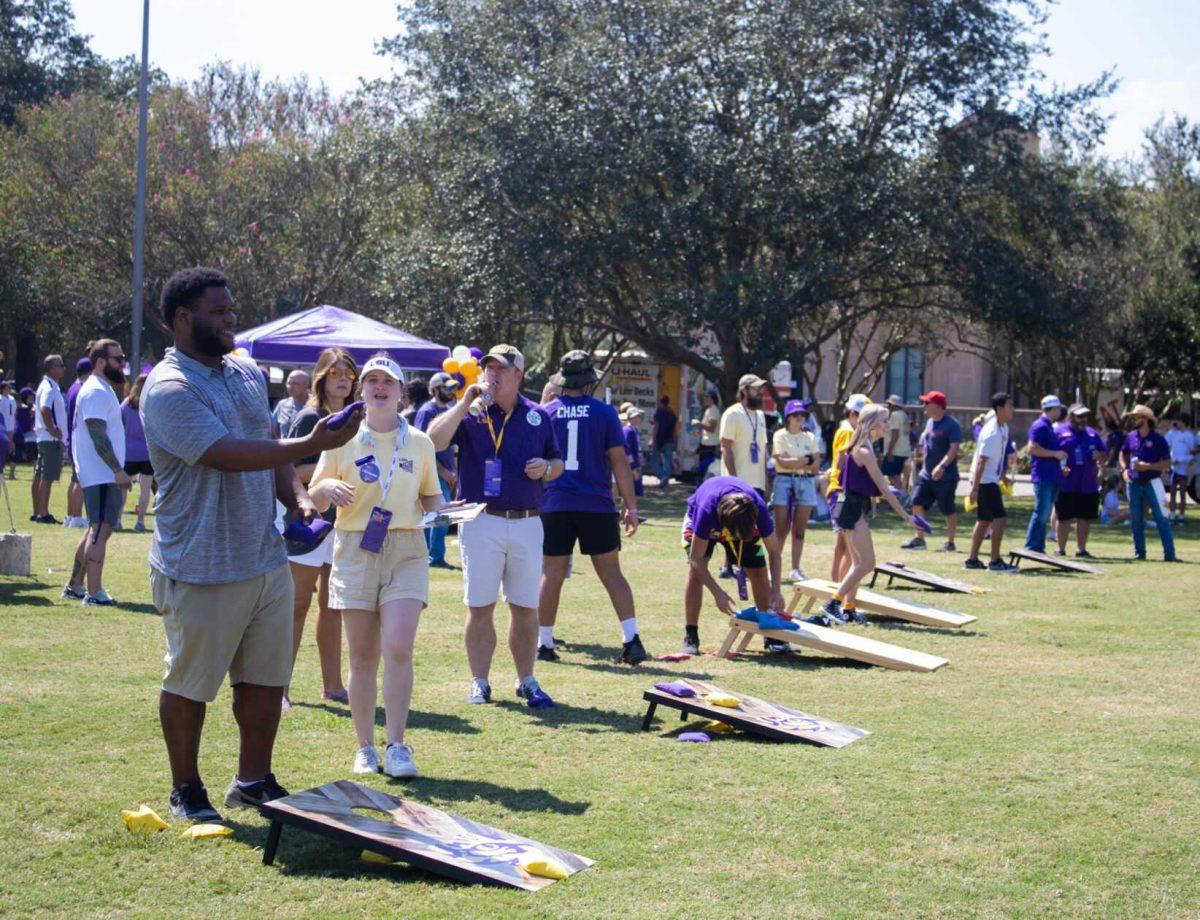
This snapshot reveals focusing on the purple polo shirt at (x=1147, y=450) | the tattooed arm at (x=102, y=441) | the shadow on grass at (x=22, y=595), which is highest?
the purple polo shirt at (x=1147, y=450)

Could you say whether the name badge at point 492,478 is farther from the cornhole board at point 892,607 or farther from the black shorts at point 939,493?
the black shorts at point 939,493

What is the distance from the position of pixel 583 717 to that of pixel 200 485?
3156mm

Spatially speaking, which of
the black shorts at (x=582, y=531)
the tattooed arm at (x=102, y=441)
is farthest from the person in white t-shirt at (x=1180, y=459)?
the tattooed arm at (x=102, y=441)

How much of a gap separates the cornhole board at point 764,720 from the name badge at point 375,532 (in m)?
1.86

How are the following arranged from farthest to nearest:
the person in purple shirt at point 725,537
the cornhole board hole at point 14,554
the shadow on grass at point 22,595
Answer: the cornhole board hole at point 14,554
the shadow on grass at point 22,595
the person in purple shirt at point 725,537

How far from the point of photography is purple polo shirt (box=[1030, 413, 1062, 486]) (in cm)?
1670

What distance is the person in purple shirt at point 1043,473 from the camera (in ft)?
54.5

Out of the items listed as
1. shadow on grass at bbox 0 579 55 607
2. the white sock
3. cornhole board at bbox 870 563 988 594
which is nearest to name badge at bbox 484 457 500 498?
the white sock

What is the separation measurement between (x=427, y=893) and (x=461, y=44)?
78.6 feet

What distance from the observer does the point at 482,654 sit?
25.6 feet

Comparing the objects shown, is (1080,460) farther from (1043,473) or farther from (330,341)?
(330,341)

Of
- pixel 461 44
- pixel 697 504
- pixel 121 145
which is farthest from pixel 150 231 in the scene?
pixel 697 504

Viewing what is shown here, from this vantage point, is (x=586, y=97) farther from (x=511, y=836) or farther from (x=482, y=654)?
(x=511, y=836)

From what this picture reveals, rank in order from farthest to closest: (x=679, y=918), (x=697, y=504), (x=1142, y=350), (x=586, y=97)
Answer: (x=1142, y=350) < (x=586, y=97) < (x=697, y=504) < (x=679, y=918)
